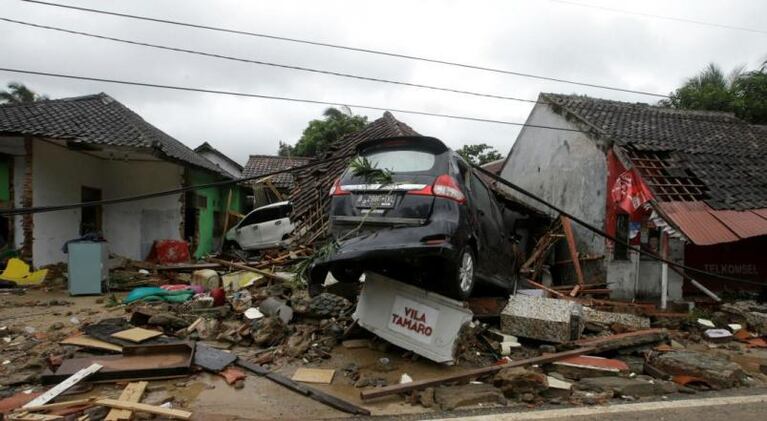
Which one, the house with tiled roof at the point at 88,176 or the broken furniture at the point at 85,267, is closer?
the broken furniture at the point at 85,267

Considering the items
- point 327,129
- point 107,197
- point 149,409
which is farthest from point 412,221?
point 327,129

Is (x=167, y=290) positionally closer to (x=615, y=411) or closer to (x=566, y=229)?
(x=615, y=411)

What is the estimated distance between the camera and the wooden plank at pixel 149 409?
12.3 feet

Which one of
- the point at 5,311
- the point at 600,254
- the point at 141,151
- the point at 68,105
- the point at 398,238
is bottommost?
the point at 5,311

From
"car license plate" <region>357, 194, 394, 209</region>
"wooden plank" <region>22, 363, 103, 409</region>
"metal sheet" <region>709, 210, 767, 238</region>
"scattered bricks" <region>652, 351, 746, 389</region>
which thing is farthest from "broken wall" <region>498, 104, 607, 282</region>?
"wooden plank" <region>22, 363, 103, 409</region>

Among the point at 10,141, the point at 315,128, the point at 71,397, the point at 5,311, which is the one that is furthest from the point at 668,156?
the point at 315,128

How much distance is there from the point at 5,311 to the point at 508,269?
27.4 feet

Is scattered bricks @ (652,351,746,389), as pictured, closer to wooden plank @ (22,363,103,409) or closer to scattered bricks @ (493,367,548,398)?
scattered bricks @ (493,367,548,398)

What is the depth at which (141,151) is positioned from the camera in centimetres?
1204

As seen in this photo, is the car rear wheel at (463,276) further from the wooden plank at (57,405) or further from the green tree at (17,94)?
the green tree at (17,94)

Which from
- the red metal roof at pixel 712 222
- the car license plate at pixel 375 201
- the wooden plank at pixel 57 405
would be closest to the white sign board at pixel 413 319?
the car license plate at pixel 375 201

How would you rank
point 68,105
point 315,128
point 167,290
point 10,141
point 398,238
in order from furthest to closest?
point 315,128, point 68,105, point 10,141, point 167,290, point 398,238

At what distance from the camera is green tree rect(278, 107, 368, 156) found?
100 ft

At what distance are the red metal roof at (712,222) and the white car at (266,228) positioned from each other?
426 inches
